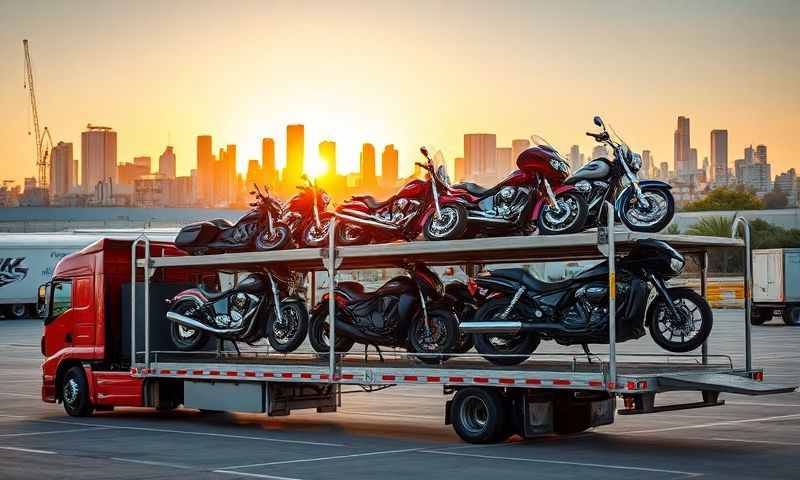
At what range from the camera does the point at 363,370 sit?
16.0 metres

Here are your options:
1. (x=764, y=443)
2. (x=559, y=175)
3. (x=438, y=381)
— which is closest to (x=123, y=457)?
(x=438, y=381)

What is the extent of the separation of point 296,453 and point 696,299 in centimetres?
509

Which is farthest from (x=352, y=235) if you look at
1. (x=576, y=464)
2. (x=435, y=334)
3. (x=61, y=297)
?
(x=576, y=464)

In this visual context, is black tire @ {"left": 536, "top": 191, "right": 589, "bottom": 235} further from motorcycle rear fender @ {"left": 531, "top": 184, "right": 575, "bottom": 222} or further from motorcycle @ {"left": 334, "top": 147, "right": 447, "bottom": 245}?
motorcycle @ {"left": 334, "top": 147, "right": 447, "bottom": 245}

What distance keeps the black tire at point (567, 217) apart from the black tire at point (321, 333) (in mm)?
3900

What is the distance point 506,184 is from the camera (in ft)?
54.8

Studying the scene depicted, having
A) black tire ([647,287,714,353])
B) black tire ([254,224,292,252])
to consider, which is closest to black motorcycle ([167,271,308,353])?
black tire ([254,224,292,252])

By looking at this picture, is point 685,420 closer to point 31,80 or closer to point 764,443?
point 764,443

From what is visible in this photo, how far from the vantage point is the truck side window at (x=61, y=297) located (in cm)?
2044

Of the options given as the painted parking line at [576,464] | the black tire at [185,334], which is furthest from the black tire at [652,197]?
the black tire at [185,334]

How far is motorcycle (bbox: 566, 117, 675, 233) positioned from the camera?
15.4 m

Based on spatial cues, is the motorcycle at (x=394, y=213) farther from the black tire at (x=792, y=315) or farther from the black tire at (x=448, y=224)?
the black tire at (x=792, y=315)

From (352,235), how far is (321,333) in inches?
63.1

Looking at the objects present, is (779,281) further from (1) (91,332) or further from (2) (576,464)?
(2) (576,464)
